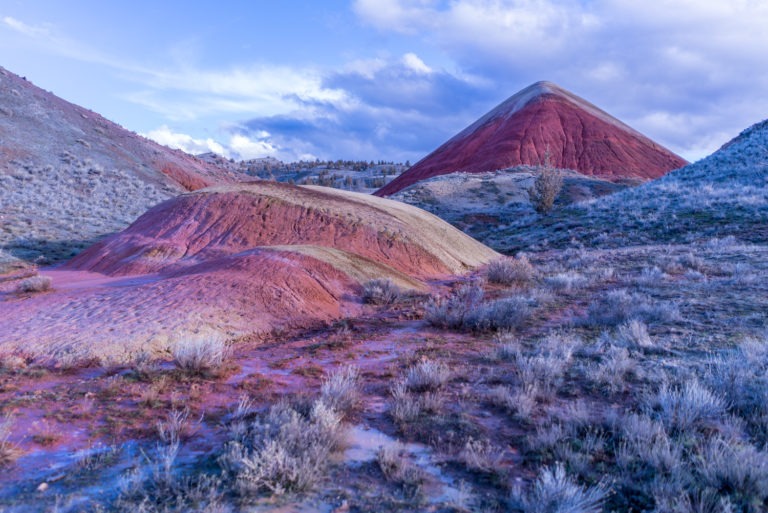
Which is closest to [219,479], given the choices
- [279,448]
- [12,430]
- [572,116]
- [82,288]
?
[279,448]

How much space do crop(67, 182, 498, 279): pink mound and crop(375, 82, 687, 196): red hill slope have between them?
1333 inches

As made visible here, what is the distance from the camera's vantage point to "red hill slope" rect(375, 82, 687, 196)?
51000 millimetres

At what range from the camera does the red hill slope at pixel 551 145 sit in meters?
51.0

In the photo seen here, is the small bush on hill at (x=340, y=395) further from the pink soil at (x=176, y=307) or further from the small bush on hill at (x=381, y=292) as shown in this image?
the small bush on hill at (x=381, y=292)

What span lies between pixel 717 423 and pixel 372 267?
26.3ft

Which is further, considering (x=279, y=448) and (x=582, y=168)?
(x=582, y=168)

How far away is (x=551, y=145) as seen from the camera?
5288 centimetres

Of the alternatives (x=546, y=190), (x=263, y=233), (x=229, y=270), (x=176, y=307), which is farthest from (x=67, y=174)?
(x=546, y=190)

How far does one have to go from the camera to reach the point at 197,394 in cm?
532

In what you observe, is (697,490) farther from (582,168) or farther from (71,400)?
(582,168)

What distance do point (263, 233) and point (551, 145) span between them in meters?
46.2

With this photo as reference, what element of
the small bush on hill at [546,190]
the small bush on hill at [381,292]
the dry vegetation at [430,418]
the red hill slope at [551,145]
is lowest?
the dry vegetation at [430,418]

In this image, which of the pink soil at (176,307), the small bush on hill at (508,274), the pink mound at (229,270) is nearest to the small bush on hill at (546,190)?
the pink mound at (229,270)

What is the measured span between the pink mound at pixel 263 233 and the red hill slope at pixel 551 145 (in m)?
33.9
